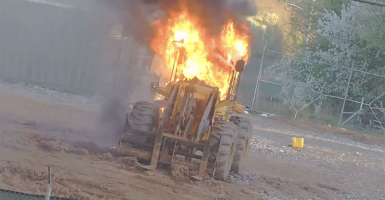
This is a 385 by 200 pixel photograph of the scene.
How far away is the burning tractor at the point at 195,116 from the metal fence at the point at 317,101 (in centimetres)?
1798

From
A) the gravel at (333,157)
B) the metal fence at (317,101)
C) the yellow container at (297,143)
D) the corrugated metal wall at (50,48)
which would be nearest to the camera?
the gravel at (333,157)

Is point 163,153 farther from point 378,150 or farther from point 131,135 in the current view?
point 378,150

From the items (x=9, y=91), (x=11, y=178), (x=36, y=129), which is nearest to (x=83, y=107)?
(x=9, y=91)

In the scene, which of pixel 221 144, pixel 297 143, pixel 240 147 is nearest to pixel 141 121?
pixel 221 144

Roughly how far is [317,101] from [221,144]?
22.9 meters

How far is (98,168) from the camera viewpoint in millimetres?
11828

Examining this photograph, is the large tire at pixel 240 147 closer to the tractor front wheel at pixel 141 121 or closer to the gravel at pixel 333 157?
the gravel at pixel 333 157

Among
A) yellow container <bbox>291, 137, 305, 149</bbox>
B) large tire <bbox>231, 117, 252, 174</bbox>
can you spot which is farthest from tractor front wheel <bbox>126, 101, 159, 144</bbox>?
yellow container <bbox>291, 137, 305, 149</bbox>

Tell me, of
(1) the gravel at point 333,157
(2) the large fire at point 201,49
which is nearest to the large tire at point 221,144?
(1) the gravel at point 333,157

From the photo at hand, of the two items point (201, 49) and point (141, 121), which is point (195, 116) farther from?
point (201, 49)

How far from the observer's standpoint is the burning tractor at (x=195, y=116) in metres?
12.4

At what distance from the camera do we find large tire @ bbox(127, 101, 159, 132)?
12719mm

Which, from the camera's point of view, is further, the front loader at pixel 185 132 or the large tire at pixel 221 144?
the large tire at pixel 221 144

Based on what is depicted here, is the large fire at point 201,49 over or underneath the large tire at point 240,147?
over
